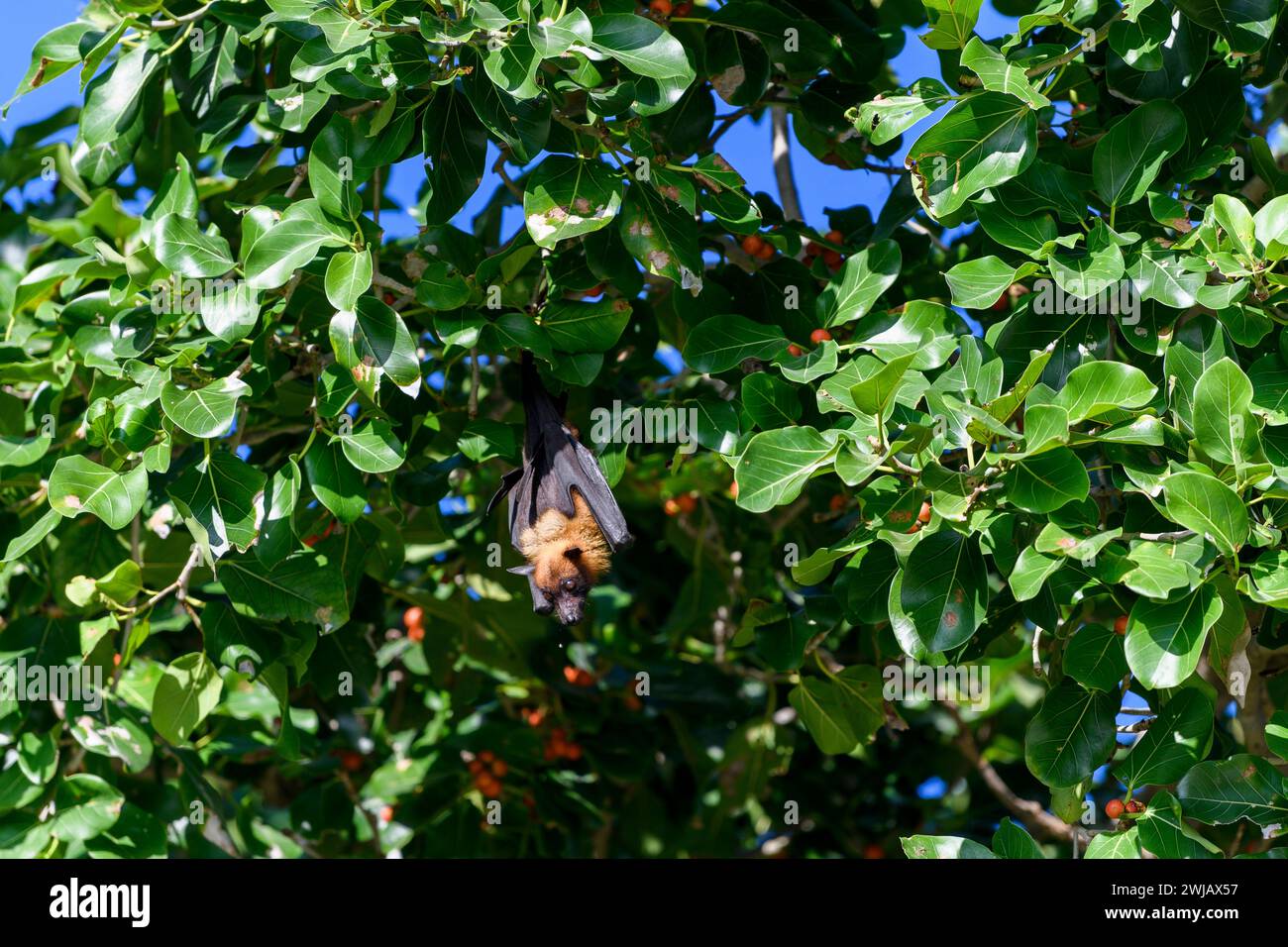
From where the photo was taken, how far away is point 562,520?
3373mm

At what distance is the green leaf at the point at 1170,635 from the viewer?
258cm

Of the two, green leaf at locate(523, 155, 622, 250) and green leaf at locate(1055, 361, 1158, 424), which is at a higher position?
green leaf at locate(523, 155, 622, 250)

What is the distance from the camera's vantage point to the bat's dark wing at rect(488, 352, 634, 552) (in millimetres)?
3379

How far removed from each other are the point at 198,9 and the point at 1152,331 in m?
2.53

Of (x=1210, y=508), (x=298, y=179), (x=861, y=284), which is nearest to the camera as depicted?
(x=1210, y=508)

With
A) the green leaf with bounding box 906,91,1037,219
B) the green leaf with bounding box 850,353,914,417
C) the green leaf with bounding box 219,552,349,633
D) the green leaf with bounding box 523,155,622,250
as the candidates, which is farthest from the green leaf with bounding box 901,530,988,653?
the green leaf with bounding box 219,552,349,633

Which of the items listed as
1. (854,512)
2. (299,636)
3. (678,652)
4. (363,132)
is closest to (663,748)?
(678,652)

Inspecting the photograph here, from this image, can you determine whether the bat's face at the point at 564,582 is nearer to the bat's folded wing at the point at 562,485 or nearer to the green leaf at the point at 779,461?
the bat's folded wing at the point at 562,485

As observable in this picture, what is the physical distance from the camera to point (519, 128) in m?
3.00

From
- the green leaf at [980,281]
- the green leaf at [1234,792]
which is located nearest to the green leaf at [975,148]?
the green leaf at [980,281]

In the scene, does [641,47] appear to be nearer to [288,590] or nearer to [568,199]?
[568,199]

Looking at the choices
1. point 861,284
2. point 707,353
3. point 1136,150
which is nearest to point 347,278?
point 707,353

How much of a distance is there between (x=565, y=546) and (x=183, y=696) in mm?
1069

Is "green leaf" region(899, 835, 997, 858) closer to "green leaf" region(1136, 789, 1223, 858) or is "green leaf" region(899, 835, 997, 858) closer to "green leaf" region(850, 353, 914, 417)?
"green leaf" region(1136, 789, 1223, 858)
